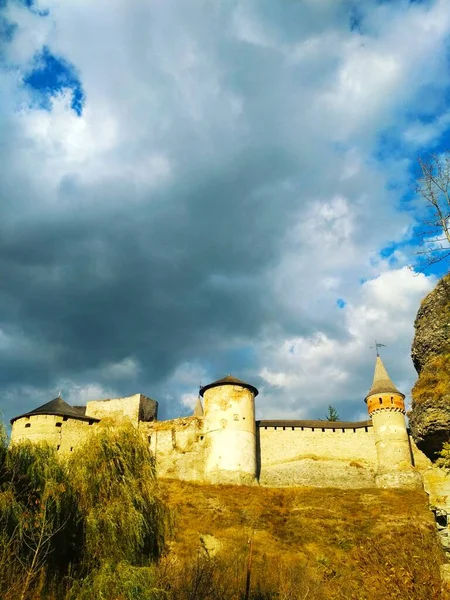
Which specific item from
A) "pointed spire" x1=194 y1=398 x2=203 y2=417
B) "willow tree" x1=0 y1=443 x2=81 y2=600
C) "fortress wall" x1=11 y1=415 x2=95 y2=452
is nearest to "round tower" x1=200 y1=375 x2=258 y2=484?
"fortress wall" x1=11 y1=415 x2=95 y2=452

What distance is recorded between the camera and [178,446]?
46.3m

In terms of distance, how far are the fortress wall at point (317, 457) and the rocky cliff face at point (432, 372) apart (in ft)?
127

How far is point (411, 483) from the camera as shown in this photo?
143 ft

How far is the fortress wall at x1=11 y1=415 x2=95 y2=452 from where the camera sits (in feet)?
147

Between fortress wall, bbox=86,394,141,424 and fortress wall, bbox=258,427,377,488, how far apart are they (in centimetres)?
1174

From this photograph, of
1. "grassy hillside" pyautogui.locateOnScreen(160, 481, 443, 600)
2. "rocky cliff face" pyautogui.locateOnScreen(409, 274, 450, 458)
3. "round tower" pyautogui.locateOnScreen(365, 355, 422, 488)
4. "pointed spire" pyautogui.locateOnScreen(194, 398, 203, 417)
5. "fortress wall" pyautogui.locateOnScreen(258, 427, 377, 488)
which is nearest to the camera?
"rocky cliff face" pyautogui.locateOnScreen(409, 274, 450, 458)

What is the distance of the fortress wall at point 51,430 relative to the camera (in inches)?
1768

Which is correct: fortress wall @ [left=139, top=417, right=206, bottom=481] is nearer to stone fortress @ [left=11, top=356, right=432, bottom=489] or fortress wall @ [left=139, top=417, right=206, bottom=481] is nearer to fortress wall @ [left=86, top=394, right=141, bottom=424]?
stone fortress @ [left=11, top=356, right=432, bottom=489]

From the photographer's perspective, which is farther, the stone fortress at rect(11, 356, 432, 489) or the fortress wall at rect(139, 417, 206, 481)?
the fortress wall at rect(139, 417, 206, 481)

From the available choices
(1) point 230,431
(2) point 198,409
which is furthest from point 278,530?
(2) point 198,409

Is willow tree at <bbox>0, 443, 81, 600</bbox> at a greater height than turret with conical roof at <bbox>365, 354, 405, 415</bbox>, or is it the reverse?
turret with conical roof at <bbox>365, 354, 405, 415</bbox>

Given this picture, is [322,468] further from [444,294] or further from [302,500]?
[444,294]

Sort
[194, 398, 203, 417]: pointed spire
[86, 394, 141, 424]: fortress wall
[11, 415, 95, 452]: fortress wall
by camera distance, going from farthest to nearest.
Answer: [194, 398, 203, 417]: pointed spire < [86, 394, 141, 424]: fortress wall < [11, 415, 95, 452]: fortress wall

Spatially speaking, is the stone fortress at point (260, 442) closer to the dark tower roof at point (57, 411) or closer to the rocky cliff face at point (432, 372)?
the dark tower roof at point (57, 411)
